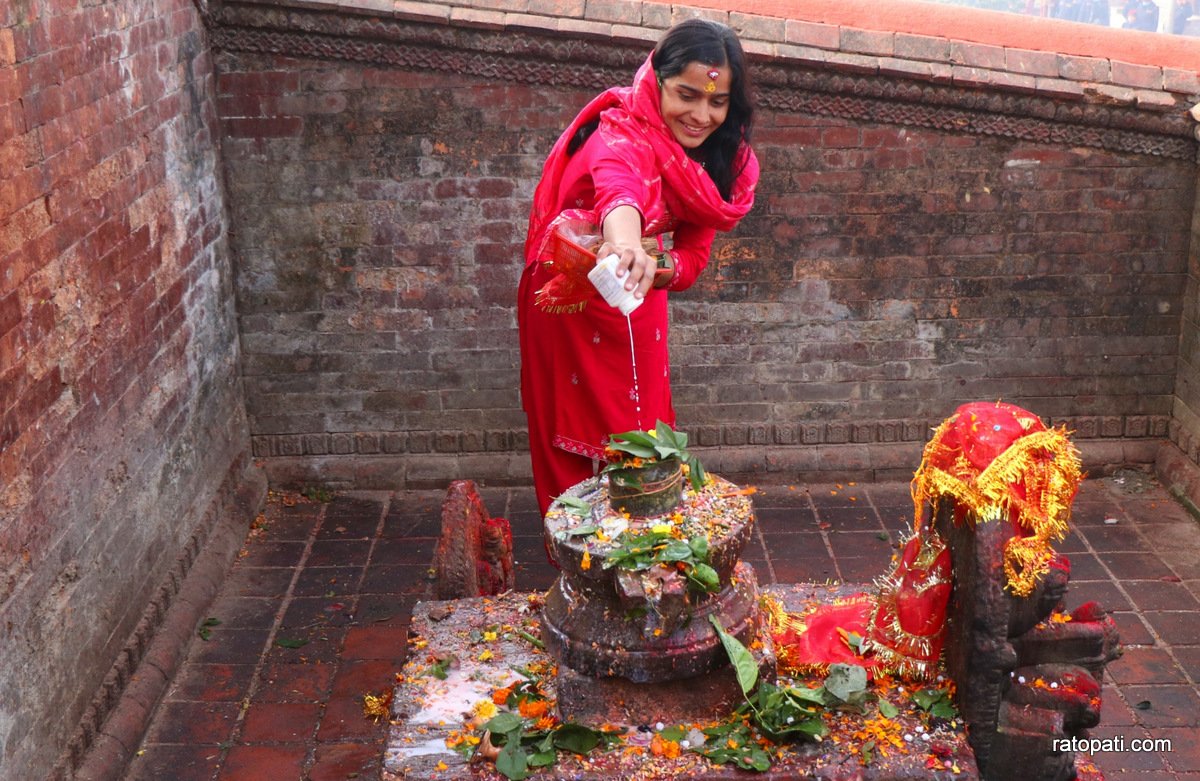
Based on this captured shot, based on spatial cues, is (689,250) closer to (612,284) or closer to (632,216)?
(632,216)

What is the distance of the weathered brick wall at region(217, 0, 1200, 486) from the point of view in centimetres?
632

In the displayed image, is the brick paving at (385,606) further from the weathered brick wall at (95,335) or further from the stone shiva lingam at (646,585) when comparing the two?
the stone shiva lingam at (646,585)

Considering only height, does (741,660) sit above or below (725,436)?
above

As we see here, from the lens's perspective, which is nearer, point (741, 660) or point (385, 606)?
point (741, 660)

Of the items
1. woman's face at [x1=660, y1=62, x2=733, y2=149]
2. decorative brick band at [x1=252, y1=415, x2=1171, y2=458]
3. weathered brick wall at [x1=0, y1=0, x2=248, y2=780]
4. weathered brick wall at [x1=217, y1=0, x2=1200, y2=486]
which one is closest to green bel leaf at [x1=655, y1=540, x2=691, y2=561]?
woman's face at [x1=660, y1=62, x2=733, y2=149]

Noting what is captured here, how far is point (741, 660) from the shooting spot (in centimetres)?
336

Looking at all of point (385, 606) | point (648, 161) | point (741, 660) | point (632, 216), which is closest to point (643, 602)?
point (741, 660)

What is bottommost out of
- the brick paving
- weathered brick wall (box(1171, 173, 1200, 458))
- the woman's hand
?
the brick paving

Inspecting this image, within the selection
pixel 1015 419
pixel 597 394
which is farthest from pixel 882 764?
pixel 597 394

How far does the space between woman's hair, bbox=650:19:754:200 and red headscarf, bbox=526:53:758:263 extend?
2.6 inches

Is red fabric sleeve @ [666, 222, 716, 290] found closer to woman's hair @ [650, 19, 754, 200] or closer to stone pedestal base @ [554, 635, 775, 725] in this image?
woman's hair @ [650, 19, 754, 200]

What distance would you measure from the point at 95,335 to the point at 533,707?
2449 millimetres

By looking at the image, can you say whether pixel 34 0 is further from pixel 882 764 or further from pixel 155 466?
pixel 882 764

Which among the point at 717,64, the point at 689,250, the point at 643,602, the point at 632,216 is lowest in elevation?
the point at 643,602
